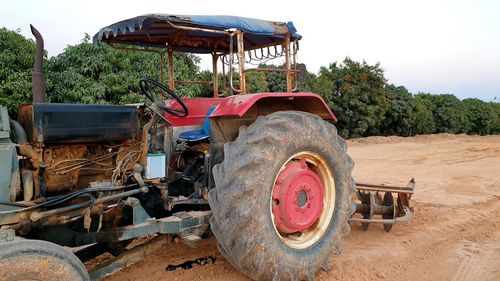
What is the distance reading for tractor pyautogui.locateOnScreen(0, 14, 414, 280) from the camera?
106 inches

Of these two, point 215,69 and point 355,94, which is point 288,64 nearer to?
point 215,69

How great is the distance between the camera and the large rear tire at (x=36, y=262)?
212cm

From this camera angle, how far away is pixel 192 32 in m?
4.28

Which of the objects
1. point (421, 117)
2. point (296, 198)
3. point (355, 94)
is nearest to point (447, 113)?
point (421, 117)

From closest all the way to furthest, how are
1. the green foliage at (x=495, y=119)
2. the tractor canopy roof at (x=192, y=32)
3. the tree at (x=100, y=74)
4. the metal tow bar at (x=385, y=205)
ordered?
1. the tractor canopy roof at (x=192, y=32)
2. the metal tow bar at (x=385, y=205)
3. the tree at (x=100, y=74)
4. the green foliage at (x=495, y=119)

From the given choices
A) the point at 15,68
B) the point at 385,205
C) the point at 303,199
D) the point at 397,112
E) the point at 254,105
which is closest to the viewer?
the point at 303,199

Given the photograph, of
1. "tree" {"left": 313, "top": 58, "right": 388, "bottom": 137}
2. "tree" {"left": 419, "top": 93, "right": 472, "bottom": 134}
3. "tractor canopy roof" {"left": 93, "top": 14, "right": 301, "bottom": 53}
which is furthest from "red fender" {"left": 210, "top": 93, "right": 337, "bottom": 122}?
"tree" {"left": 419, "top": 93, "right": 472, "bottom": 134}

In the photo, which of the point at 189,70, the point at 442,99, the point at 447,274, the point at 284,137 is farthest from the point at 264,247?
the point at 442,99

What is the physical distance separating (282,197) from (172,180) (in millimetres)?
962

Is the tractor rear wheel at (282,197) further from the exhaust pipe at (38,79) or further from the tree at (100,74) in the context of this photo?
the tree at (100,74)

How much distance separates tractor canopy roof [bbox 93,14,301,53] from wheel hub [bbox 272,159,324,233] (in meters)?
1.33

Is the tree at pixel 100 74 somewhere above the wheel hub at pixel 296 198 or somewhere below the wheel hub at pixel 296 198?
above

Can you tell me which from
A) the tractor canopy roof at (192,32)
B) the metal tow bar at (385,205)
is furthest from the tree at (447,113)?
the tractor canopy roof at (192,32)

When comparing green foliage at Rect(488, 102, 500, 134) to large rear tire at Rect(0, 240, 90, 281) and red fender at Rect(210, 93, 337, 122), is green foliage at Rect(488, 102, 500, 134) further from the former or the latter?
large rear tire at Rect(0, 240, 90, 281)
